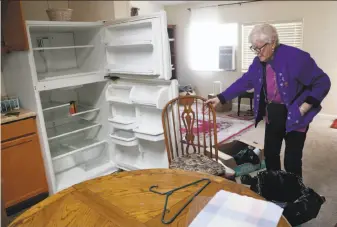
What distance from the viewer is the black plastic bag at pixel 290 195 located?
151cm

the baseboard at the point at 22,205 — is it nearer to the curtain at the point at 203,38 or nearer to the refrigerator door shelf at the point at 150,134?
the refrigerator door shelf at the point at 150,134

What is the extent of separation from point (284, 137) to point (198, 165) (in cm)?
68

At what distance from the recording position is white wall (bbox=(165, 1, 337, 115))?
10.7ft

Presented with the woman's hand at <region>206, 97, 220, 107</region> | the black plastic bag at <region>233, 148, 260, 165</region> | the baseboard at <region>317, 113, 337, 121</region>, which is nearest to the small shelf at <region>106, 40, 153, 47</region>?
the woman's hand at <region>206, 97, 220, 107</region>

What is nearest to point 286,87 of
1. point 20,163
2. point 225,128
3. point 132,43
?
point 132,43

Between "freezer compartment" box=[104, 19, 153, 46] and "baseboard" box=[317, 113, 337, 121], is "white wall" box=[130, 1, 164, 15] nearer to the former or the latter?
"freezer compartment" box=[104, 19, 153, 46]

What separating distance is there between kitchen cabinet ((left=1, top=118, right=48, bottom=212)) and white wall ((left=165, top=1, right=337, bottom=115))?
288 cm

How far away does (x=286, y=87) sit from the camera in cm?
187

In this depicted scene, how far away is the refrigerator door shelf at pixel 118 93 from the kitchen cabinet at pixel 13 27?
2.90 feet

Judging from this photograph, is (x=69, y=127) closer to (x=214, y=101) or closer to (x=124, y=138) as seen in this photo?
(x=124, y=138)

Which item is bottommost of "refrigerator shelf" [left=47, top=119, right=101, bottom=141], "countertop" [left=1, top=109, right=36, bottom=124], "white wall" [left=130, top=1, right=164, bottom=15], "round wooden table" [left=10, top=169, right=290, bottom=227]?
"refrigerator shelf" [left=47, top=119, right=101, bottom=141]

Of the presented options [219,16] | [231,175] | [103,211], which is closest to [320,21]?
[219,16]

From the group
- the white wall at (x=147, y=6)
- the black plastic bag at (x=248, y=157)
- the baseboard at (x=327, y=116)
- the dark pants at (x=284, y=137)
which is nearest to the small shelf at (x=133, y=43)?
the dark pants at (x=284, y=137)

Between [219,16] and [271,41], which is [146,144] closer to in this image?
[271,41]
